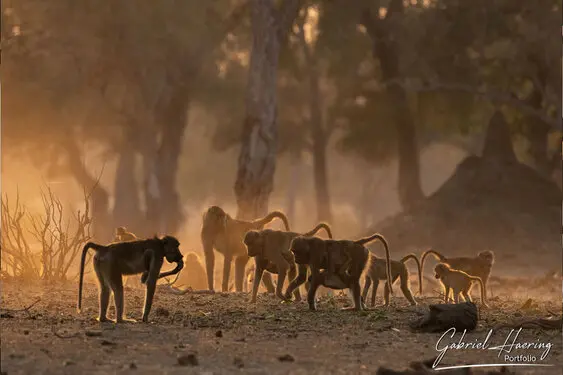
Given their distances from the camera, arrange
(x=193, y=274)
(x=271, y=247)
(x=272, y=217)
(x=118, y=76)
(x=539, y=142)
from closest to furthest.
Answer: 1. (x=271, y=247)
2. (x=272, y=217)
3. (x=193, y=274)
4. (x=539, y=142)
5. (x=118, y=76)

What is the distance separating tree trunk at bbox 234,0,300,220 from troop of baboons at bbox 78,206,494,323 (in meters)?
7.82

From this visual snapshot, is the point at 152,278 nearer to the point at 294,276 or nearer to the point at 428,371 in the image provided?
the point at 294,276

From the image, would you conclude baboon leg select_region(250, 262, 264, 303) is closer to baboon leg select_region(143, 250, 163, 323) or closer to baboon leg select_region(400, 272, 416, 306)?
baboon leg select_region(400, 272, 416, 306)

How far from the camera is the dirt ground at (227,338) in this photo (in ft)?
28.9

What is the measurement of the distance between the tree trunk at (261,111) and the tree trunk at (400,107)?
940 cm

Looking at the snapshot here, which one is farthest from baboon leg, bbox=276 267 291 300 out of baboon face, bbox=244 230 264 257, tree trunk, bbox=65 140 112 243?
tree trunk, bbox=65 140 112 243

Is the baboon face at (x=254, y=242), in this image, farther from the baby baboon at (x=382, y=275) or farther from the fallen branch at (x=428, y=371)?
the fallen branch at (x=428, y=371)

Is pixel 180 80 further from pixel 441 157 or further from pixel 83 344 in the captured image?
pixel 441 157

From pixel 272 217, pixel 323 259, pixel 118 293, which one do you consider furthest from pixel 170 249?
pixel 272 217

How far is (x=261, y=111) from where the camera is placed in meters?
24.7

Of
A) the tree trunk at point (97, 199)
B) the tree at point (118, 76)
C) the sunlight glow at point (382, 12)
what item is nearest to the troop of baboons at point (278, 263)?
the tree trunk at point (97, 199)

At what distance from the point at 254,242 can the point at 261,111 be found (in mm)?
11737

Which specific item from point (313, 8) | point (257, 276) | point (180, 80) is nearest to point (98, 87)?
point (180, 80)

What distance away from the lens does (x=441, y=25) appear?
1267 inches
